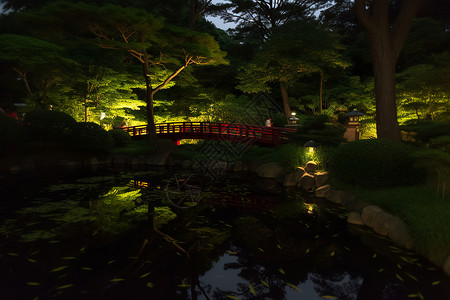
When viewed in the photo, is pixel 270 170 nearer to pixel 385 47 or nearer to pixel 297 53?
pixel 385 47

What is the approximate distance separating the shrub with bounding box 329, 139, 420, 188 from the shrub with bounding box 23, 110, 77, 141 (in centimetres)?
1473

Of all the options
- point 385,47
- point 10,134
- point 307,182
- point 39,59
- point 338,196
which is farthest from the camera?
point 39,59

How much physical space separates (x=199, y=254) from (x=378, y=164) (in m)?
6.22

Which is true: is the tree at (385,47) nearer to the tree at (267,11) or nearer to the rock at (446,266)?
the rock at (446,266)

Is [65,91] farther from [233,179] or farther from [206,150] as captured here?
[233,179]

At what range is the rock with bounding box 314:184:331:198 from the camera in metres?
9.68

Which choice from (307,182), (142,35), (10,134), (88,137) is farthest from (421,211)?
(10,134)

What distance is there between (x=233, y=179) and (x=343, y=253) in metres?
7.17

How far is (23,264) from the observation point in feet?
16.5

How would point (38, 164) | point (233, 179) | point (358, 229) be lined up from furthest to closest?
1. point (38, 164)
2. point (233, 179)
3. point (358, 229)

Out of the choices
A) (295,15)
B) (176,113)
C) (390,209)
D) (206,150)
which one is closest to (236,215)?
(390,209)

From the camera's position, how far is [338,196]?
903cm

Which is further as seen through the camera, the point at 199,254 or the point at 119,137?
the point at 119,137

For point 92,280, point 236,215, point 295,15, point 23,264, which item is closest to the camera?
point 92,280
